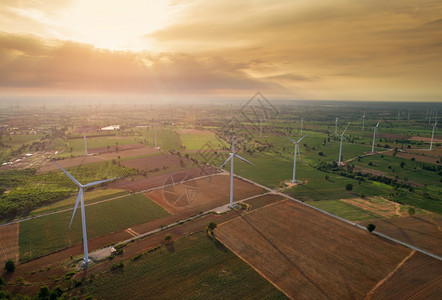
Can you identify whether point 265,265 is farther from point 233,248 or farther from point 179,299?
point 179,299

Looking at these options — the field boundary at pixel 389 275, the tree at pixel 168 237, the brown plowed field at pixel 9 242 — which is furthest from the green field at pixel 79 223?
the field boundary at pixel 389 275

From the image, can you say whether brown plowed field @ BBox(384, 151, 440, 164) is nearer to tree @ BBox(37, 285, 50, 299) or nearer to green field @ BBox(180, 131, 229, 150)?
green field @ BBox(180, 131, 229, 150)

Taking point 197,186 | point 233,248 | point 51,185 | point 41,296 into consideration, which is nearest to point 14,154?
point 51,185

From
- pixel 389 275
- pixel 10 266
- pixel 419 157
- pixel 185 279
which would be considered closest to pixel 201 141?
pixel 419 157

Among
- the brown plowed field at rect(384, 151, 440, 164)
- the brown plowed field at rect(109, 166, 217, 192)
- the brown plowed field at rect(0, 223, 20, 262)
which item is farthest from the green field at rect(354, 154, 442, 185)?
the brown plowed field at rect(0, 223, 20, 262)

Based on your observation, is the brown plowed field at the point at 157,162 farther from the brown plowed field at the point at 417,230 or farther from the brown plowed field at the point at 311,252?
the brown plowed field at the point at 417,230

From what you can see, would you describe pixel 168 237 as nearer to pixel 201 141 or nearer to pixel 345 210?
pixel 345 210
